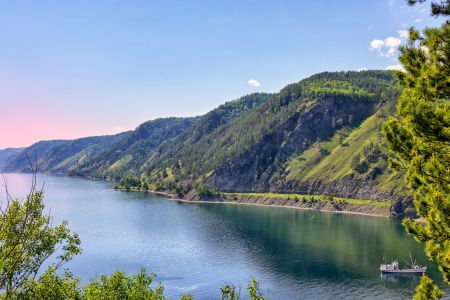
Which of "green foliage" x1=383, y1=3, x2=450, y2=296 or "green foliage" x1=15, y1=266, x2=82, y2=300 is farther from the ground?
"green foliage" x1=383, y1=3, x2=450, y2=296

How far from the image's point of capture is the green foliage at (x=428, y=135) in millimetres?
24062

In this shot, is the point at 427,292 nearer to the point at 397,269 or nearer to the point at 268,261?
the point at 397,269

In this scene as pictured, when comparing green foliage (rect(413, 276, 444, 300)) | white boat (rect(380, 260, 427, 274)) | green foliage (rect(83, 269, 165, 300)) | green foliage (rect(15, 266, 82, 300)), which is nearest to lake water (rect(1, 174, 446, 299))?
white boat (rect(380, 260, 427, 274))

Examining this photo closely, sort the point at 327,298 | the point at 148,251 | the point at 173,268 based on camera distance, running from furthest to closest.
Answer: the point at 148,251
the point at 173,268
the point at 327,298

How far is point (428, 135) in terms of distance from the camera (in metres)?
25.1

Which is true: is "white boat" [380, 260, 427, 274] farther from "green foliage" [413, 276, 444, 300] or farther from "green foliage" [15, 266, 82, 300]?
"green foliage" [413, 276, 444, 300]

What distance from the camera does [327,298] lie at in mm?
113750

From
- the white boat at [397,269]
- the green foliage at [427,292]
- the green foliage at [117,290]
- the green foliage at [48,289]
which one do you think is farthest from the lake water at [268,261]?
the green foliage at [427,292]

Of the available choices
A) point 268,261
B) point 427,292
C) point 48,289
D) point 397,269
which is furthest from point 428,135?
point 268,261

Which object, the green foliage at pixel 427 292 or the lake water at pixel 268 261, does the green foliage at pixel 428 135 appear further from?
the lake water at pixel 268 261

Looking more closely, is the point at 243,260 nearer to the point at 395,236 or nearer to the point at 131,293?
the point at 395,236

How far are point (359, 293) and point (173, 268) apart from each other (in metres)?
63.0

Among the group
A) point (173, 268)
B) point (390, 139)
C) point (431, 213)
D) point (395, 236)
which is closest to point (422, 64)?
point (390, 139)

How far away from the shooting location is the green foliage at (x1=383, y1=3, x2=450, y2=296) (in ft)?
78.9
